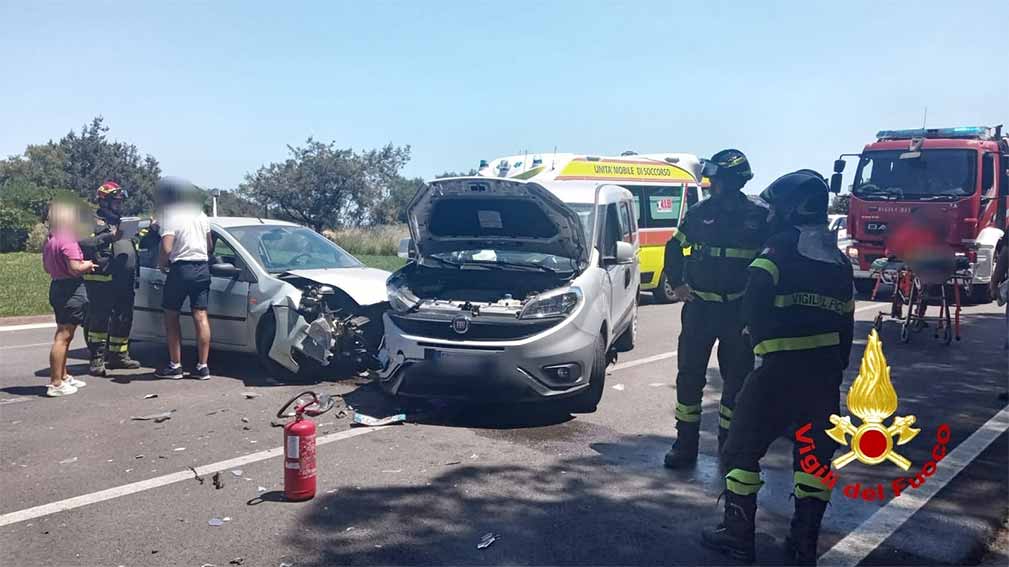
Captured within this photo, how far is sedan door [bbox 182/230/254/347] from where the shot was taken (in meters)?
7.93

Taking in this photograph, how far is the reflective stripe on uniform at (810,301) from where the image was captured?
147 inches

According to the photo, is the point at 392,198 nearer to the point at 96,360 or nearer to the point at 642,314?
the point at 642,314

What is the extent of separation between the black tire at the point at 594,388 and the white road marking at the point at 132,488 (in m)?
2.02

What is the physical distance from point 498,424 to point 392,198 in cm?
2889

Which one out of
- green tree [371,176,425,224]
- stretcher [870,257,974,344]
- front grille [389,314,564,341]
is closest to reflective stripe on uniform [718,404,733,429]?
front grille [389,314,564,341]

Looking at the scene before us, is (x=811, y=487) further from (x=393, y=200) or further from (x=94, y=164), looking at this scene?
(x=94, y=164)

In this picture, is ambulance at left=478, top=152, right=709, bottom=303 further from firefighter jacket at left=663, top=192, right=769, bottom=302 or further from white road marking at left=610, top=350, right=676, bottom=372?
firefighter jacket at left=663, top=192, right=769, bottom=302

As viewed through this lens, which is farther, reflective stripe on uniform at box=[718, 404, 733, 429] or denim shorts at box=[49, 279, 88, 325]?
denim shorts at box=[49, 279, 88, 325]

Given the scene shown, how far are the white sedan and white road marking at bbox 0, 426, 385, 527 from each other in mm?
1679

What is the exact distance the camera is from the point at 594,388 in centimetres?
677

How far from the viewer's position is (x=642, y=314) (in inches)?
546

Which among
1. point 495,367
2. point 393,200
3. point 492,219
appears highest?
point 393,200

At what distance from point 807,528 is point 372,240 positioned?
891 inches

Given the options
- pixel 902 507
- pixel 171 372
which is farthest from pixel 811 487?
pixel 171 372
